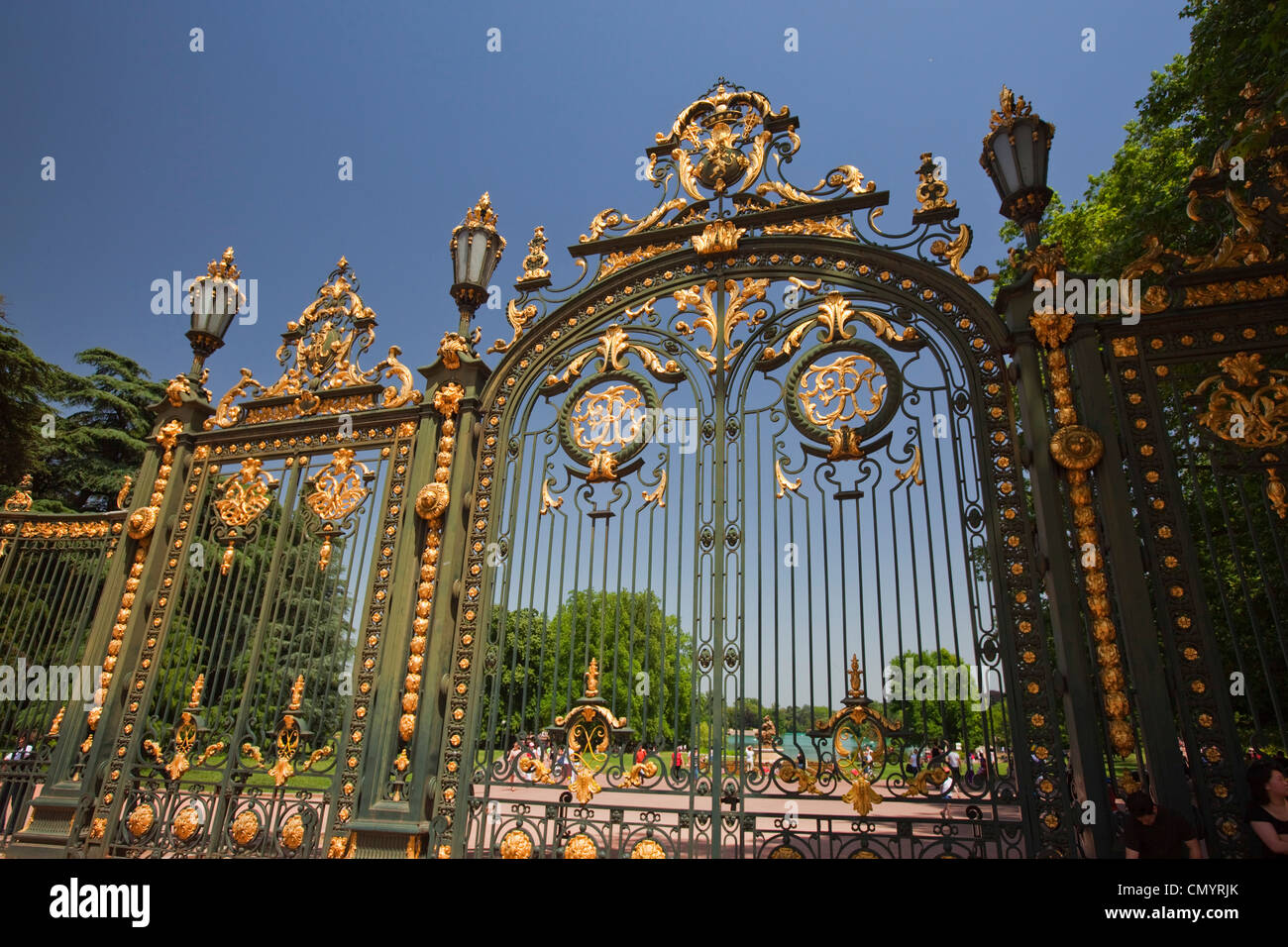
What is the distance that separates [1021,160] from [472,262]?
421 cm

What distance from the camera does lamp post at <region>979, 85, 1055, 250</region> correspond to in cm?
495

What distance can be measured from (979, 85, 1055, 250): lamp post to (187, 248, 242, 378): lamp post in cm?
682

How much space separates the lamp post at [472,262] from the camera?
6.22m

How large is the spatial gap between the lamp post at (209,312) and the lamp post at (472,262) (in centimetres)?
256

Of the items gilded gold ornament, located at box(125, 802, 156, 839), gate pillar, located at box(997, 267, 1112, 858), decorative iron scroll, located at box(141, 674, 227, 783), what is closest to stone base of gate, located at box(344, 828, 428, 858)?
decorative iron scroll, located at box(141, 674, 227, 783)

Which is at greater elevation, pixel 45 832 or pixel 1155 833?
pixel 1155 833

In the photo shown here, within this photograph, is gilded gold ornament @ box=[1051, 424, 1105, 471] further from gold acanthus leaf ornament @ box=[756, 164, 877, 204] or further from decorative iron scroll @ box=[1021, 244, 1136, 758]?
gold acanthus leaf ornament @ box=[756, 164, 877, 204]

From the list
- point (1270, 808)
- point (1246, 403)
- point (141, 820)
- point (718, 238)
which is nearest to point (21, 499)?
point (141, 820)

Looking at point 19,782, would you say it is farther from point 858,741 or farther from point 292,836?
point 858,741

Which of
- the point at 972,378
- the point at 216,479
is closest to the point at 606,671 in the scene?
the point at 216,479

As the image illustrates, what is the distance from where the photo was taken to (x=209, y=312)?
7.13 m

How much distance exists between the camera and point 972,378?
4.86 m

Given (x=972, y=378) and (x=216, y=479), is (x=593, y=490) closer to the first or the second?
(x=972, y=378)

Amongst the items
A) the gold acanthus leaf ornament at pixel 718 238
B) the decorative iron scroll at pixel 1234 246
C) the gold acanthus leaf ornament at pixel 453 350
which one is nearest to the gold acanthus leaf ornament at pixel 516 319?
the gold acanthus leaf ornament at pixel 453 350
